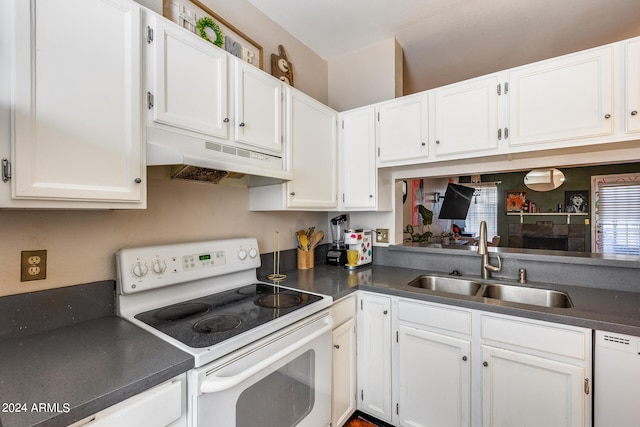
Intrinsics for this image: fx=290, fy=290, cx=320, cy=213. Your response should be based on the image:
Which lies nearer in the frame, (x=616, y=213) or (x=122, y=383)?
(x=122, y=383)

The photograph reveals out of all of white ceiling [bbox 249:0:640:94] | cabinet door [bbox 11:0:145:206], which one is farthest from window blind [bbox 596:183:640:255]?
cabinet door [bbox 11:0:145:206]

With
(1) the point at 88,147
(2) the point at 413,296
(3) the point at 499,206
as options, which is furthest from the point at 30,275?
(3) the point at 499,206

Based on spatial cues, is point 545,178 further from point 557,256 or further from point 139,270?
point 139,270

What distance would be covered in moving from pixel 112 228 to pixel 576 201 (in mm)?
6650

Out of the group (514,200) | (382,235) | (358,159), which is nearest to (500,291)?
(382,235)

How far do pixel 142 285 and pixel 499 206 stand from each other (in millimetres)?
6341

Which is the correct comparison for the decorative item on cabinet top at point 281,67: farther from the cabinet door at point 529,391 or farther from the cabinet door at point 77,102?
the cabinet door at point 529,391

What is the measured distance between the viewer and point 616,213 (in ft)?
15.6

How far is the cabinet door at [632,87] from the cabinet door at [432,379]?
129 centimetres

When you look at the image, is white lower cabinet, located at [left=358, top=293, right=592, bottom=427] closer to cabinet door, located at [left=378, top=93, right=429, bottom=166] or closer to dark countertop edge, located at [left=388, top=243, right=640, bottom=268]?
dark countertop edge, located at [left=388, top=243, right=640, bottom=268]

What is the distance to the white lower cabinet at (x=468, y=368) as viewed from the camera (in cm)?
125

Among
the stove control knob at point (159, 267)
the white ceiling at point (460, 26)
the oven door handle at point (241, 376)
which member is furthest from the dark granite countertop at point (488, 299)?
the white ceiling at point (460, 26)

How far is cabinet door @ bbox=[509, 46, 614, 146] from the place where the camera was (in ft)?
4.59

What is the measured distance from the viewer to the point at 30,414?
66 centimetres
